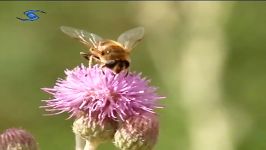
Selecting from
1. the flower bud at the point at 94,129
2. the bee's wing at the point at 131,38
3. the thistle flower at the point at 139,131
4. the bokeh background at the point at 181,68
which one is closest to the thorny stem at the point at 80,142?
the flower bud at the point at 94,129

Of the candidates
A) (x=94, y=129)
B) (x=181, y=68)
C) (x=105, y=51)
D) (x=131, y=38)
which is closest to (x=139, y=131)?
(x=94, y=129)

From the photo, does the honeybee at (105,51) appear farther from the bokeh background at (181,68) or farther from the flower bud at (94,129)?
the bokeh background at (181,68)

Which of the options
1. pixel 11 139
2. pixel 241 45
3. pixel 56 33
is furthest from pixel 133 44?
pixel 56 33

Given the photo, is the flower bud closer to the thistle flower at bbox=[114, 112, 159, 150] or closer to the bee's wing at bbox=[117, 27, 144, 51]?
the thistle flower at bbox=[114, 112, 159, 150]

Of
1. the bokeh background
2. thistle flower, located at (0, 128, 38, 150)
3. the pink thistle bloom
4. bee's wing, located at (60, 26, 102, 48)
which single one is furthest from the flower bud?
the bokeh background

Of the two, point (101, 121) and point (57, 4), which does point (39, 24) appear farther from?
point (101, 121)

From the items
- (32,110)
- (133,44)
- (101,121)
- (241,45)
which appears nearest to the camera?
(101,121)
